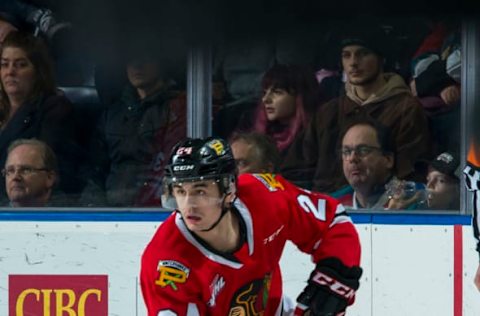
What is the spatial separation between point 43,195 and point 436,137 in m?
1.74

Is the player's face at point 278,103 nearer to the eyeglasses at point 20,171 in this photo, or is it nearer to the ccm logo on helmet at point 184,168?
the eyeglasses at point 20,171

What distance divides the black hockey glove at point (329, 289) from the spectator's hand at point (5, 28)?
80.8 inches

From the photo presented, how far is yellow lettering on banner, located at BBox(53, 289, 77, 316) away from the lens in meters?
5.33

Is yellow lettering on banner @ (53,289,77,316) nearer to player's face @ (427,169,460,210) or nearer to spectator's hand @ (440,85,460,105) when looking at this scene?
player's face @ (427,169,460,210)

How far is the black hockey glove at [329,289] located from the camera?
392 centimetres

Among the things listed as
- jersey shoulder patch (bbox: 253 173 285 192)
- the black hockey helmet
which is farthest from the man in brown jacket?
the black hockey helmet

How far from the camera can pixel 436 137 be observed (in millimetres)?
5227

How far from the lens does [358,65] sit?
5.20 meters

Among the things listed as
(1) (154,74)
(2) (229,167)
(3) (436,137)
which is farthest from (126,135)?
(2) (229,167)

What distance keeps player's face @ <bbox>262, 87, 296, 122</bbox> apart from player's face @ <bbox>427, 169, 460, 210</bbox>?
→ 658 mm

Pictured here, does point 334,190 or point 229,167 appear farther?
point 334,190

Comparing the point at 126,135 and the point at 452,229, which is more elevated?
the point at 126,135

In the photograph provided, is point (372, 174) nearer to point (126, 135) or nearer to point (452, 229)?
point (452, 229)

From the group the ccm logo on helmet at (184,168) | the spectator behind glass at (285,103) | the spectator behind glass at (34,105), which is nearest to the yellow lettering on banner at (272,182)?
A: the ccm logo on helmet at (184,168)
